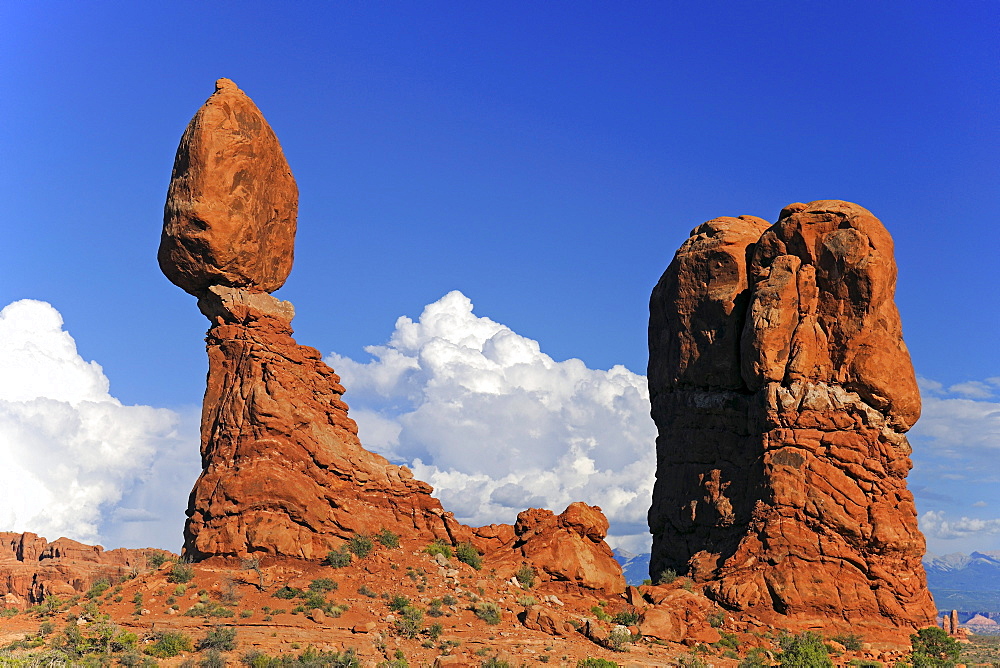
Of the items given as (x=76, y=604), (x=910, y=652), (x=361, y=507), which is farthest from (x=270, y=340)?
(x=910, y=652)

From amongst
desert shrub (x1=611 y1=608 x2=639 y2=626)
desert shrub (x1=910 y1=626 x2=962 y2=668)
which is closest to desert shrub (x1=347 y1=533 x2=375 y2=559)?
desert shrub (x1=611 y1=608 x2=639 y2=626)

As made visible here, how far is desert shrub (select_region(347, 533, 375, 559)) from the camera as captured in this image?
42.4 meters

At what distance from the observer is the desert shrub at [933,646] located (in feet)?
132

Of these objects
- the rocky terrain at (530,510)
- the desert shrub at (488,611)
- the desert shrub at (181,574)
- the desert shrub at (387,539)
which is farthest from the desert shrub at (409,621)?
the desert shrub at (181,574)

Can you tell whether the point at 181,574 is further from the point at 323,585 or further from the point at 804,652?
the point at 804,652

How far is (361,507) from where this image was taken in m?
44.0

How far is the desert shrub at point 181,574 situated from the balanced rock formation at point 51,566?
12.0 m

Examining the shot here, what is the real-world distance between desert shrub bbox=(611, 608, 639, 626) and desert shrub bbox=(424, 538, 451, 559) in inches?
287

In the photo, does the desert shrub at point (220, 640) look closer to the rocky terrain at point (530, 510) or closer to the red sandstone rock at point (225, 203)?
the rocky terrain at point (530, 510)

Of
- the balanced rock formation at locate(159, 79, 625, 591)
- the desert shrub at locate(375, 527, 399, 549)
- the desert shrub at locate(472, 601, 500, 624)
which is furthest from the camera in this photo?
the desert shrub at locate(375, 527, 399, 549)

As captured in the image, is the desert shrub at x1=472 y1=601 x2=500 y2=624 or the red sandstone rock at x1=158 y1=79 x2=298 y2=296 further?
the red sandstone rock at x1=158 y1=79 x2=298 y2=296

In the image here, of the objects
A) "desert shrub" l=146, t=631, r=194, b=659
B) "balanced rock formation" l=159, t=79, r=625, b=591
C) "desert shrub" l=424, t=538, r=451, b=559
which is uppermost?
"balanced rock formation" l=159, t=79, r=625, b=591

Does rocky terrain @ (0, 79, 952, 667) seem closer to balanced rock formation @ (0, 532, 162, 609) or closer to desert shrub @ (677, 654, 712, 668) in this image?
desert shrub @ (677, 654, 712, 668)

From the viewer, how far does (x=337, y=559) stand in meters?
41.5
